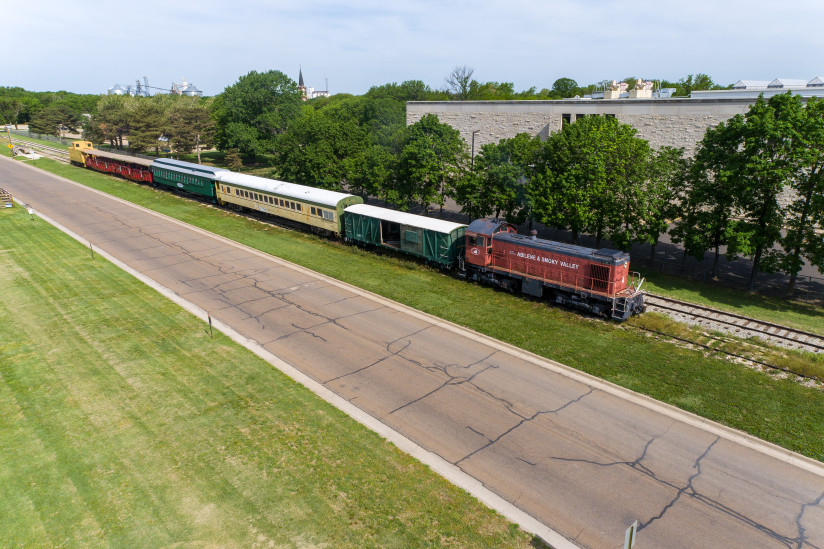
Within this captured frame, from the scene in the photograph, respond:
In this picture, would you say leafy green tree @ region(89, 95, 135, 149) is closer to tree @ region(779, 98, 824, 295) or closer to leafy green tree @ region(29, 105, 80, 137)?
leafy green tree @ region(29, 105, 80, 137)

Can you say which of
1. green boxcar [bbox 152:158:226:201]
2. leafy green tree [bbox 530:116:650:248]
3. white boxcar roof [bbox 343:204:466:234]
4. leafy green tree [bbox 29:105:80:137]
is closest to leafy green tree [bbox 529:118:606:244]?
leafy green tree [bbox 530:116:650:248]

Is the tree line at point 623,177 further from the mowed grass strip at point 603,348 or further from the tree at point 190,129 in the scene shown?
the tree at point 190,129

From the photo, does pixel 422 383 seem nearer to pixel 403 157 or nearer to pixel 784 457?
pixel 784 457

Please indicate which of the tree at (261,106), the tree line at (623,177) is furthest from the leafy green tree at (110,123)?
the tree line at (623,177)

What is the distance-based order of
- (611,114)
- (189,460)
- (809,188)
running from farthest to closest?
1. (611,114)
2. (809,188)
3. (189,460)

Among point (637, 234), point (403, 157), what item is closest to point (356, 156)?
point (403, 157)

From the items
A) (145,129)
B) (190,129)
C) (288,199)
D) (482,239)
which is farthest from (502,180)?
(145,129)

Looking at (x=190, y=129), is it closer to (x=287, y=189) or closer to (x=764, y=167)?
(x=287, y=189)

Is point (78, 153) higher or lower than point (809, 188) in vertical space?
higher
